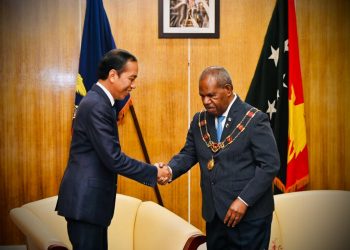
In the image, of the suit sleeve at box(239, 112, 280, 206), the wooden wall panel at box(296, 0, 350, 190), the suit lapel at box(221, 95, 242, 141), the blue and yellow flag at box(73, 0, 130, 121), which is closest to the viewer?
the suit sleeve at box(239, 112, 280, 206)

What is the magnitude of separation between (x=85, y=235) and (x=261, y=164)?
97cm

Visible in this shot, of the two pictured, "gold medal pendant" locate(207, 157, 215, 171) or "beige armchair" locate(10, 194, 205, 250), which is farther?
"beige armchair" locate(10, 194, 205, 250)

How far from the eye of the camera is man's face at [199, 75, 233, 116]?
221 cm

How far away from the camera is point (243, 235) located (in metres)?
2.17

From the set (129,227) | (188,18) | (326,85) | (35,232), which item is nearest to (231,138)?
(35,232)

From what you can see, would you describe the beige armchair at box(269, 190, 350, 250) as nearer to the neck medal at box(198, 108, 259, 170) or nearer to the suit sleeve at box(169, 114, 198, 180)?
the suit sleeve at box(169, 114, 198, 180)

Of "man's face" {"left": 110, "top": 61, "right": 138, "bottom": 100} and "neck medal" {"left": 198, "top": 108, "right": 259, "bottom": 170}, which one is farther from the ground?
"man's face" {"left": 110, "top": 61, "right": 138, "bottom": 100}

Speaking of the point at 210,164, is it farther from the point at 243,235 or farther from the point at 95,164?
the point at 95,164

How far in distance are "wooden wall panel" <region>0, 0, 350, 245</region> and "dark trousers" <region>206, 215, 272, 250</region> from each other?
1.52 metres

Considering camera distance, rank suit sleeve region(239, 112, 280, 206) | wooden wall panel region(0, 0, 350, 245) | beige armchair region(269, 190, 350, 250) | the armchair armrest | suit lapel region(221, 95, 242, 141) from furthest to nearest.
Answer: wooden wall panel region(0, 0, 350, 245) → beige armchair region(269, 190, 350, 250) → the armchair armrest → suit lapel region(221, 95, 242, 141) → suit sleeve region(239, 112, 280, 206)

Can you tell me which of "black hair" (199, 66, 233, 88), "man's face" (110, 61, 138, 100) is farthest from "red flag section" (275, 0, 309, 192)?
"man's face" (110, 61, 138, 100)

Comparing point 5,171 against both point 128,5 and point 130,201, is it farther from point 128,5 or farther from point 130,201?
point 128,5

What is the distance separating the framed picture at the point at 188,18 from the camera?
3648 mm

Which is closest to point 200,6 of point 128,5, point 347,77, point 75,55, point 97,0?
point 128,5
